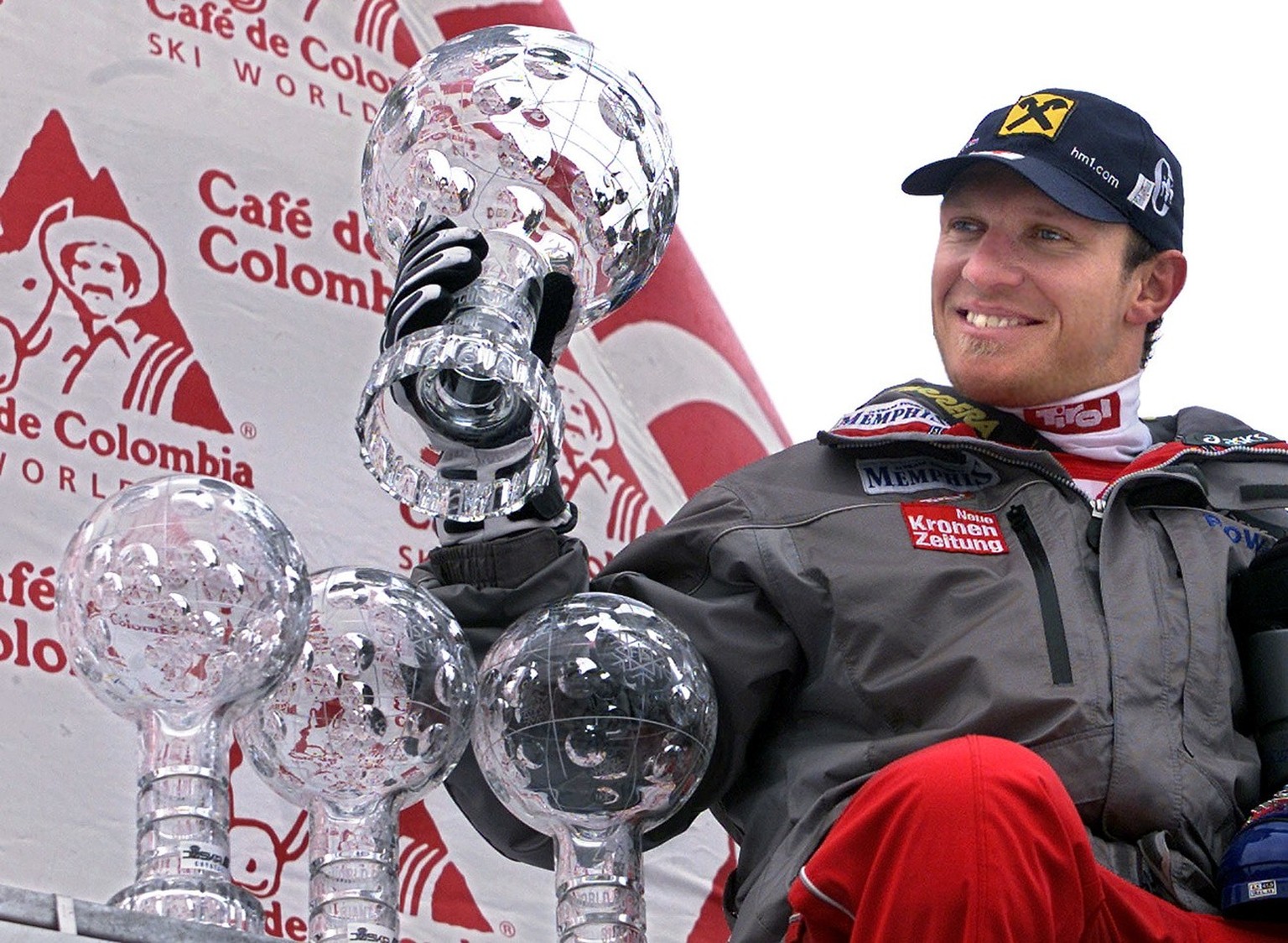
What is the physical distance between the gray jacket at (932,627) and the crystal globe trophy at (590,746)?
0.53 ft

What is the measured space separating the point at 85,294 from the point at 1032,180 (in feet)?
3.70

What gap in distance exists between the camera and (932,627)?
1888mm

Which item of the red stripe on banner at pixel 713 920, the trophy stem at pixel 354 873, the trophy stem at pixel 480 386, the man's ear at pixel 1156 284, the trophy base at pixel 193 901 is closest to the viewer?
the trophy base at pixel 193 901

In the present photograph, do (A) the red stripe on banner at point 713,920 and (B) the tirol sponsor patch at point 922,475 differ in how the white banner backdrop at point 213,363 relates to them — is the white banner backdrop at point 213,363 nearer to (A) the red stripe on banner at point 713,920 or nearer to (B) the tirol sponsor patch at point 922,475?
(A) the red stripe on banner at point 713,920

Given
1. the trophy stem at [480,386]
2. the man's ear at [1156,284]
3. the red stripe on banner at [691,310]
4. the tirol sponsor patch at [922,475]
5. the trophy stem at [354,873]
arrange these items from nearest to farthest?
1. the trophy stem at [354,873]
2. the trophy stem at [480,386]
3. the tirol sponsor patch at [922,475]
4. the man's ear at [1156,284]
5. the red stripe on banner at [691,310]

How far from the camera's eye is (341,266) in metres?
2.95

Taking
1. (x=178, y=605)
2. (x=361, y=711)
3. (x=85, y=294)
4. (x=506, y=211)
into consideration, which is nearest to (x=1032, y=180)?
(x=506, y=211)

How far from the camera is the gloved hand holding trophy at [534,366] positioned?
159 centimetres

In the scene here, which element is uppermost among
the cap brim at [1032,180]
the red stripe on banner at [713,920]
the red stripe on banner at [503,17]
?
the red stripe on banner at [503,17]

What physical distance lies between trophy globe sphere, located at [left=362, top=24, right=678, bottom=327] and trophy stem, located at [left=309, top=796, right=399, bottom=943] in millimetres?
459

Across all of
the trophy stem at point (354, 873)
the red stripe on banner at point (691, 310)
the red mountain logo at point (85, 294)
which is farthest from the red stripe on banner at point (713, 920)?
the trophy stem at point (354, 873)

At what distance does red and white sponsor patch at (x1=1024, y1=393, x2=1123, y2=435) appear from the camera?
2156 mm

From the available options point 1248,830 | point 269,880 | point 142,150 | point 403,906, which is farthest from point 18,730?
point 1248,830

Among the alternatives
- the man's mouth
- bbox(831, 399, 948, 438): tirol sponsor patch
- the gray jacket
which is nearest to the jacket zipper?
the gray jacket
